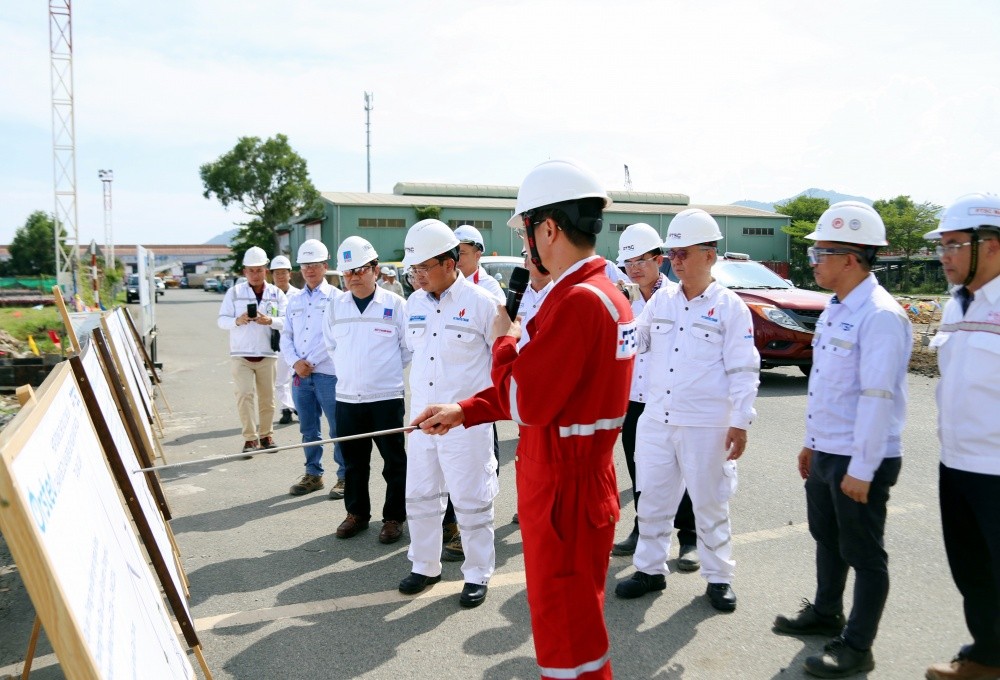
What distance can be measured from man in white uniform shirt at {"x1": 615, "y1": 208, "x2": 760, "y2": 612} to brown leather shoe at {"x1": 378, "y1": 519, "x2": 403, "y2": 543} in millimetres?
1827

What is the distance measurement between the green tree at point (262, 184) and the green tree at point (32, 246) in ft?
66.5

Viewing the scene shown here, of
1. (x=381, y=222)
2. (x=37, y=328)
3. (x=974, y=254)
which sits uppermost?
(x=381, y=222)

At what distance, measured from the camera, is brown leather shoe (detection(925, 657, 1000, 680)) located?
335 cm

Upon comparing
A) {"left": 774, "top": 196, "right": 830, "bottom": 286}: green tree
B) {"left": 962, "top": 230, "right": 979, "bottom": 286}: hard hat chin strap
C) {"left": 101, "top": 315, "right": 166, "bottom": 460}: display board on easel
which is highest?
{"left": 774, "top": 196, "right": 830, "bottom": 286}: green tree

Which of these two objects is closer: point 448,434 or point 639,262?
point 448,434

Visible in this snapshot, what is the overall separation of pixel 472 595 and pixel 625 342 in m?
2.36

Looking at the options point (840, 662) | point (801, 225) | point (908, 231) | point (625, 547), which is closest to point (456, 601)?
point (625, 547)

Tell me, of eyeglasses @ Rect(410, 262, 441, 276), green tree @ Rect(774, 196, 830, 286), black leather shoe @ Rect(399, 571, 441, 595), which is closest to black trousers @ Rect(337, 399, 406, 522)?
black leather shoe @ Rect(399, 571, 441, 595)

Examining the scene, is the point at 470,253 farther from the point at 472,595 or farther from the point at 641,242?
the point at 472,595

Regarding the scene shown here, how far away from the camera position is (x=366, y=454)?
18.7 ft

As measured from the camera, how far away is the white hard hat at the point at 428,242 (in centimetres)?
457

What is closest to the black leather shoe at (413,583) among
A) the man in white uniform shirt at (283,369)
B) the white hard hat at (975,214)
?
the white hard hat at (975,214)

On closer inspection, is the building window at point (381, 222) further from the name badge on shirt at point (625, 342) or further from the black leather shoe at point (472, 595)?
the name badge on shirt at point (625, 342)

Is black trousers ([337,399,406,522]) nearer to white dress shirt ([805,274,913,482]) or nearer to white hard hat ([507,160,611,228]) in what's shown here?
white dress shirt ([805,274,913,482])
